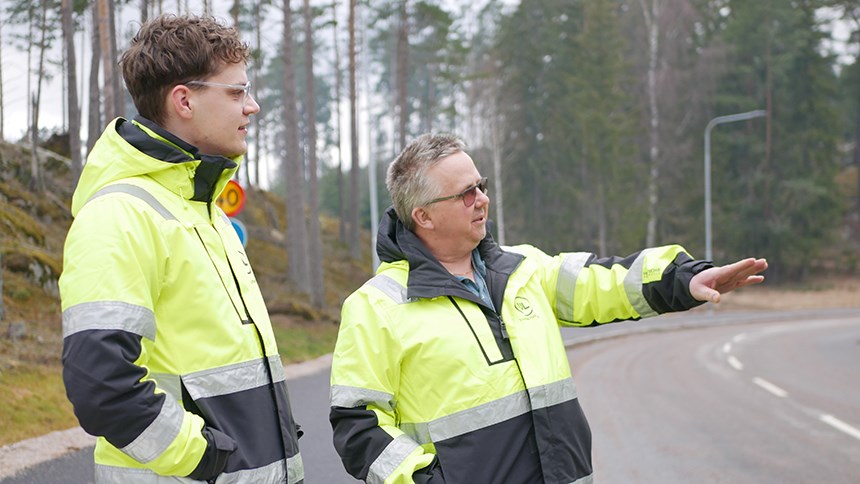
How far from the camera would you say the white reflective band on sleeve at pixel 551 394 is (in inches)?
104

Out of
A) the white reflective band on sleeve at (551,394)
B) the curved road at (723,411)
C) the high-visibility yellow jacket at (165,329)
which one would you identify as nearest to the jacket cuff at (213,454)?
the high-visibility yellow jacket at (165,329)

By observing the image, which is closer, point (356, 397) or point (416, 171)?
point (356, 397)

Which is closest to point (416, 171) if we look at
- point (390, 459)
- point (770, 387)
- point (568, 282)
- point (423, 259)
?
point (423, 259)

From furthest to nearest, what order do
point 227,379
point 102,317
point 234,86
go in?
point 234,86
point 227,379
point 102,317

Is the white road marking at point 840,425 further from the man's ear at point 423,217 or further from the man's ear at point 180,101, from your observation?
the man's ear at point 180,101

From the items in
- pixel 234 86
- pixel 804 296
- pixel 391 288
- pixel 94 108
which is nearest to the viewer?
pixel 234 86

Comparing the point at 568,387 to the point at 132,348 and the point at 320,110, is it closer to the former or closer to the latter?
the point at 132,348

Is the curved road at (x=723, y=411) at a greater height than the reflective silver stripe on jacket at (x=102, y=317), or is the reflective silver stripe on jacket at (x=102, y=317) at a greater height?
the reflective silver stripe on jacket at (x=102, y=317)

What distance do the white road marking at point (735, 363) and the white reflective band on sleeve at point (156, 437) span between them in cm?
1403

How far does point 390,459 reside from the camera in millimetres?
2545

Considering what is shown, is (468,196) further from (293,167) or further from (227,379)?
(293,167)

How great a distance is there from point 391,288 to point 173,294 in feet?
2.33

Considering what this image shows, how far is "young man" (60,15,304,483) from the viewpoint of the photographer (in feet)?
7.13

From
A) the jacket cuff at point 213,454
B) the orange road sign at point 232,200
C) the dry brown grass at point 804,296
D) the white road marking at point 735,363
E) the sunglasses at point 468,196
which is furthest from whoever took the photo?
the dry brown grass at point 804,296
